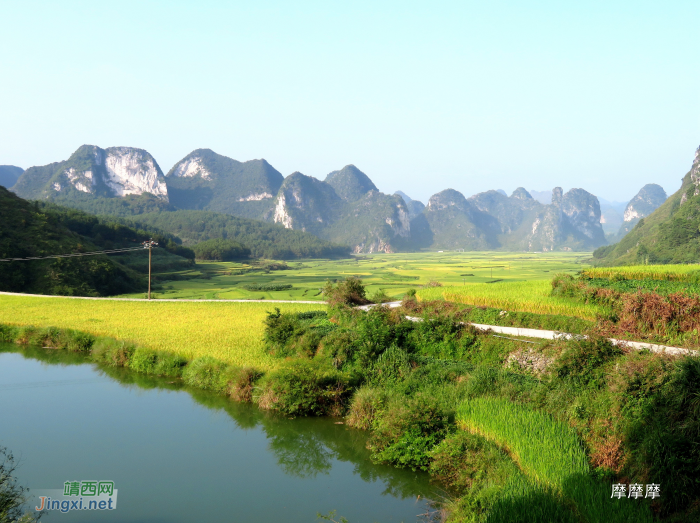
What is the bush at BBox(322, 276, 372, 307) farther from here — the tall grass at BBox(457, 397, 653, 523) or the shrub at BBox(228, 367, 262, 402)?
the tall grass at BBox(457, 397, 653, 523)

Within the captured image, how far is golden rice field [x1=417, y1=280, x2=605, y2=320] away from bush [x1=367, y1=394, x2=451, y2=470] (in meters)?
3.72

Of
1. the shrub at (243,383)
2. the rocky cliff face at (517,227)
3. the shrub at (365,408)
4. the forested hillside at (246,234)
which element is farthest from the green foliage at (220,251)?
the rocky cliff face at (517,227)

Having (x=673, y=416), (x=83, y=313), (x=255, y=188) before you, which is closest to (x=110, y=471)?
(x=673, y=416)

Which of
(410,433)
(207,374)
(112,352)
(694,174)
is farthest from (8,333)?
(694,174)

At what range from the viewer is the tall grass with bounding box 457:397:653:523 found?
15.0 ft

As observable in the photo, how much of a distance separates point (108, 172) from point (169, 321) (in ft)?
441

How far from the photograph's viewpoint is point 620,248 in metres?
58.7

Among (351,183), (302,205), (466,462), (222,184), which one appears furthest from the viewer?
(351,183)

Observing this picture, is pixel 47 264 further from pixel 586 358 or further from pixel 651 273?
pixel 651 273

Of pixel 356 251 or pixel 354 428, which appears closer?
pixel 354 428

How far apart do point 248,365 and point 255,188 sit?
157 metres

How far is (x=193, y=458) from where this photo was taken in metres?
6.83

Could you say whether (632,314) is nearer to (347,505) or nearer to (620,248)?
(347,505)

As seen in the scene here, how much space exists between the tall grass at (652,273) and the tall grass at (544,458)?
6323mm
